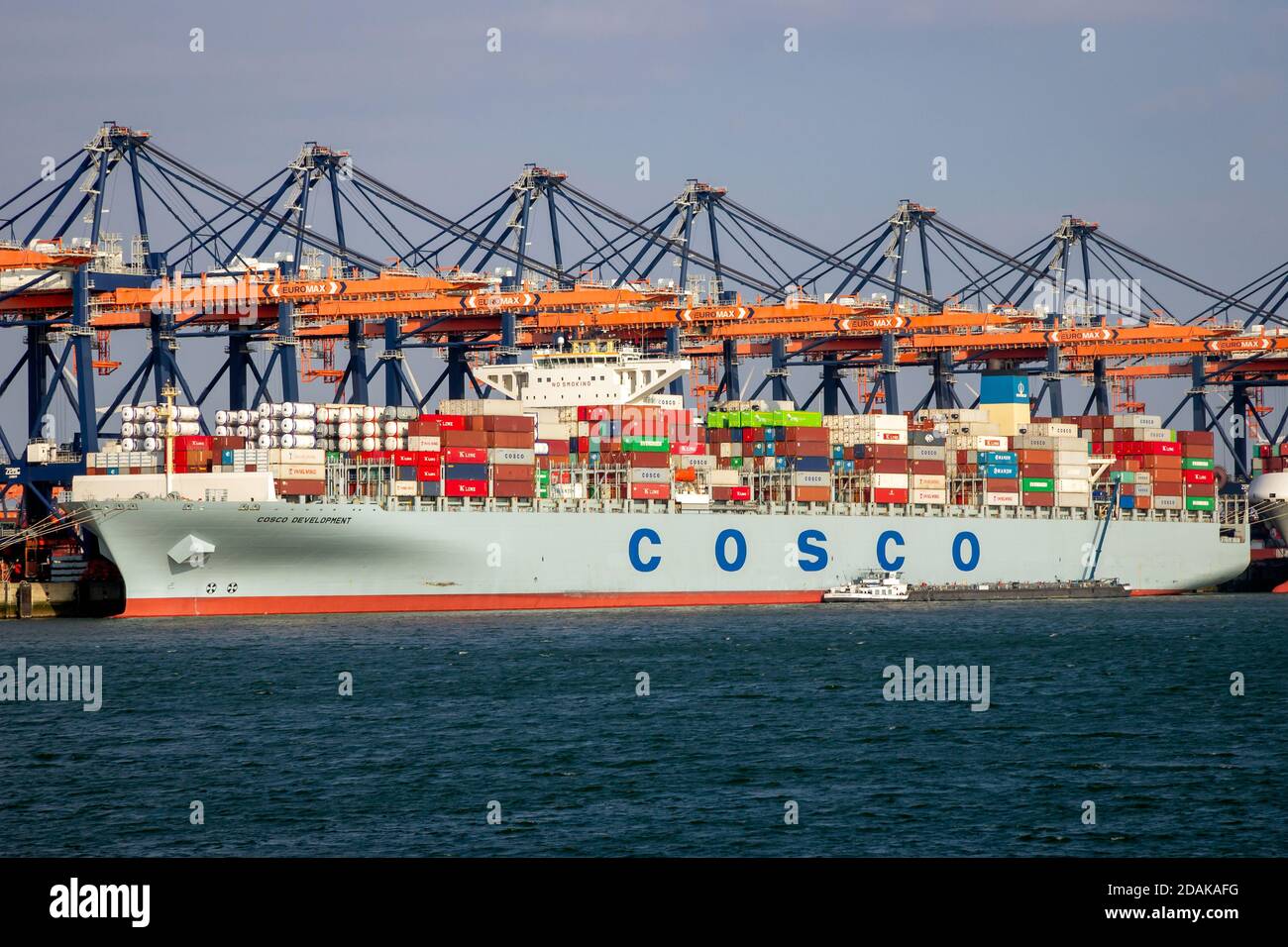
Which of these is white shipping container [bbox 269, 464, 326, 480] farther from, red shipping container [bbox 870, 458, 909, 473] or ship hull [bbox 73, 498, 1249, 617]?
red shipping container [bbox 870, 458, 909, 473]

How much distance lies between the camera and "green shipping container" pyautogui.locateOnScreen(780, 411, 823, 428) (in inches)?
3004

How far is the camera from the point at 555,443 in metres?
69.2

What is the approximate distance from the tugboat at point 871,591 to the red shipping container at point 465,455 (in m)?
19.9

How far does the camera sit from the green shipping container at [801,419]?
76312 millimetres

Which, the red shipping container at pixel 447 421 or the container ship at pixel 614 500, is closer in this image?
the container ship at pixel 614 500

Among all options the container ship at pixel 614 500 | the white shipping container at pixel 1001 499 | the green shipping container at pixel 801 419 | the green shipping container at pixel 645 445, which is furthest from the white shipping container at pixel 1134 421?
the green shipping container at pixel 645 445

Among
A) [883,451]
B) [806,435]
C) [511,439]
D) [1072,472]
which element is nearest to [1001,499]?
[1072,472]

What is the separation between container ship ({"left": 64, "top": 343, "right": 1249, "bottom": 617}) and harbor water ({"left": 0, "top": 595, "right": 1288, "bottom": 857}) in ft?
16.6

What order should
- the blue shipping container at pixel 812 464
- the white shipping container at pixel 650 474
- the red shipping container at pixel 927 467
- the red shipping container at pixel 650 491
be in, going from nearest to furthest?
the red shipping container at pixel 650 491 < the white shipping container at pixel 650 474 < the blue shipping container at pixel 812 464 < the red shipping container at pixel 927 467

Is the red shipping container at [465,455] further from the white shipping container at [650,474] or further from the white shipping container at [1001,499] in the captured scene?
the white shipping container at [1001,499]

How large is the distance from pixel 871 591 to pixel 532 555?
1764 cm

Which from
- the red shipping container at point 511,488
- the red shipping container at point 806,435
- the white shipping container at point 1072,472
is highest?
the red shipping container at point 806,435
